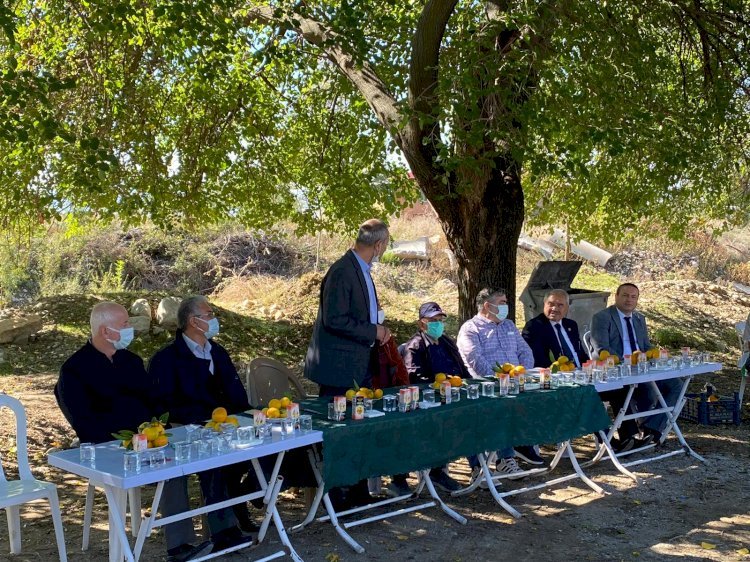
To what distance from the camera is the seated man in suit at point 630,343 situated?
7.02 metres

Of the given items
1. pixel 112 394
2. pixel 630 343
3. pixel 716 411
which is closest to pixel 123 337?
pixel 112 394

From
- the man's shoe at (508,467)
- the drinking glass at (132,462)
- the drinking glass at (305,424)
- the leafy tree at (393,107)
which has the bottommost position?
the man's shoe at (508,467)

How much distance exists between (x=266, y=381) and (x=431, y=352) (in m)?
1.22

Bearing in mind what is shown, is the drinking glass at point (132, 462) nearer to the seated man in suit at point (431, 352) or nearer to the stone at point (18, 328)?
the seated man in suit at point (431, 352)

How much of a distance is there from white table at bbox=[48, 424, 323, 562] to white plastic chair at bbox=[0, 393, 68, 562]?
15.8 inches

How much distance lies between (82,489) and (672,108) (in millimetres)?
6583

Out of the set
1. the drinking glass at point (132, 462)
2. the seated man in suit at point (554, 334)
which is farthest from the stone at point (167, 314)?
the drinking glass at point (132, 462)

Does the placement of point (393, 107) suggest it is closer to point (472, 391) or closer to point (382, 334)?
point (382, 334)

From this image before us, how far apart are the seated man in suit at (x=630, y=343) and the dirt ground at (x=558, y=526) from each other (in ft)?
1.31

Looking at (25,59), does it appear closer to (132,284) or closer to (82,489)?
(82,489)

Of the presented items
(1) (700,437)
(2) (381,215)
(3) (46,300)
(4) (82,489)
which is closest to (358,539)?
(4) (82,489)

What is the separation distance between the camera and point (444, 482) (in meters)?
5.88

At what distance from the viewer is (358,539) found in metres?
4.94

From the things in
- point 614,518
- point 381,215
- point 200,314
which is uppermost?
point 381,215
